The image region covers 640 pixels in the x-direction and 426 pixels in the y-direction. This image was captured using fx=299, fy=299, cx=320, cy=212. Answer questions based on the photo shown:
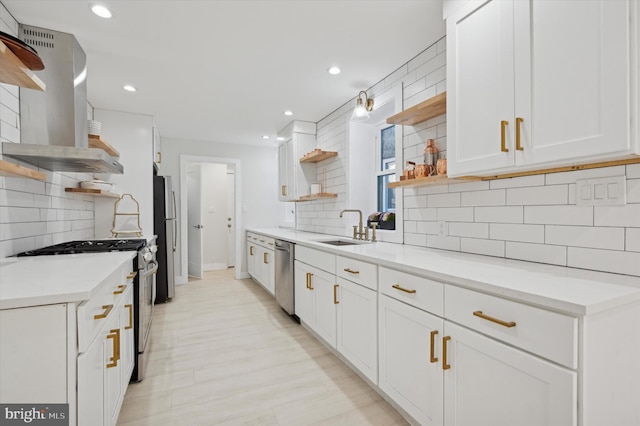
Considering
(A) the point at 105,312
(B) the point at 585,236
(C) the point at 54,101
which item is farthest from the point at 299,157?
(B) the point at 585,236

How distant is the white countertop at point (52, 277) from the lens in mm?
973

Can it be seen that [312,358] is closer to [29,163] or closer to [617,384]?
[617,384]

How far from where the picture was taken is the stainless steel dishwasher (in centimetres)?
319

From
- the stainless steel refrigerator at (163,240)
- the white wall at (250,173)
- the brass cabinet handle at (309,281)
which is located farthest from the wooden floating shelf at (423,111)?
the white wall at (250,173)

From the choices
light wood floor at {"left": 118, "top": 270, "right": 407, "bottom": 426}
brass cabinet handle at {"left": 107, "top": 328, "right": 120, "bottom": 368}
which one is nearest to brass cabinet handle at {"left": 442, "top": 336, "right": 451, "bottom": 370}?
light wood floor at {"left": 118, "top": 270, "right": 407, "bottom": 426}

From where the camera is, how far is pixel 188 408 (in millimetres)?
1832

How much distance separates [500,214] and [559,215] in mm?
315

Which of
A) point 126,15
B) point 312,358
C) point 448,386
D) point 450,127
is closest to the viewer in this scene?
point 448,386

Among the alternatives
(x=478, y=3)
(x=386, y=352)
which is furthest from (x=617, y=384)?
(x=478, y=3)

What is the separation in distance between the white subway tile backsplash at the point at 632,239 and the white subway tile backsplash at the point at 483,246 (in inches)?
21.6

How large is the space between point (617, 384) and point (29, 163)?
10.8 feet

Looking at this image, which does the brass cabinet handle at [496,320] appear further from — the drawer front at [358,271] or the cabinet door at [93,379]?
the cabinet door at [93,379]

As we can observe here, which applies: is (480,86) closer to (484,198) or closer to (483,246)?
(484,198)

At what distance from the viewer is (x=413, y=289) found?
1525 mm
